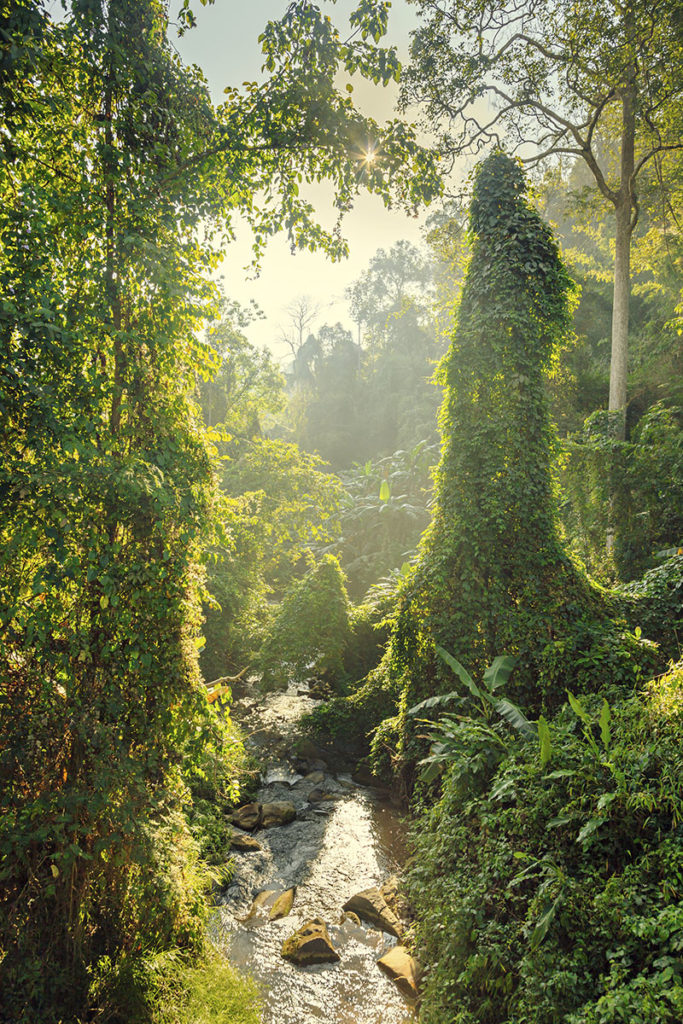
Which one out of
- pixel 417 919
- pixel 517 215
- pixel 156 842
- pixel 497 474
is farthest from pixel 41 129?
pixel 417 919

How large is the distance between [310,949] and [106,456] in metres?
5.06

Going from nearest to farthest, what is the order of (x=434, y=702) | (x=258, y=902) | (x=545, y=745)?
(x=545, y=745), (x=258, y=902), (x=434, y=702)

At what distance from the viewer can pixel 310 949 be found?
17.4ft

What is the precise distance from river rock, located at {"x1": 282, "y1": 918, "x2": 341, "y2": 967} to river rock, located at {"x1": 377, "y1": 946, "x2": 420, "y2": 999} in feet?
1.60

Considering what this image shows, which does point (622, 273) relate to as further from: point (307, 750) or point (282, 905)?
point (282, 905)

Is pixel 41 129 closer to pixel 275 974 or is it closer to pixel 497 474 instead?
pixel 497 474

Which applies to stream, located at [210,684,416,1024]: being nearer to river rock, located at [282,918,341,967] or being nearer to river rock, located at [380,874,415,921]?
river rock, located at [282,918,341,967]

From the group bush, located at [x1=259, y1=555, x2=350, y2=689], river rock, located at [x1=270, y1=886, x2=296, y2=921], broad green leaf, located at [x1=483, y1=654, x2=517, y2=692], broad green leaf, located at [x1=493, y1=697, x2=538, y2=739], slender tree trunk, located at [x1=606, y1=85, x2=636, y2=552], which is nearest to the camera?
broad green leaf, located at [x1=493, y1=697, x2=538, y2=739]

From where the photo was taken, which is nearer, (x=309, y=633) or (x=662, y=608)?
(x=662, y=608)

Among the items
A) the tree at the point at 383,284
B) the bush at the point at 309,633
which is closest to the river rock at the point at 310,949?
the bush at the point at 309,633

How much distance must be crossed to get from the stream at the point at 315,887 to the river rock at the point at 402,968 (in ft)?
0.23

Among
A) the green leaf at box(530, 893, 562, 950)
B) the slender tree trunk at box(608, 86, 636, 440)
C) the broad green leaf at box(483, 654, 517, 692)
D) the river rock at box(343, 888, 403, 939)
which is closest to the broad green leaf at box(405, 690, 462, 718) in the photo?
the broad green leaf at box(483, 654, 517, 692)

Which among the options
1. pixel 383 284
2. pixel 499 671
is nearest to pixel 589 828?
pixel 499 671

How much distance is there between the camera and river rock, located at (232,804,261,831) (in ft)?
26.0
